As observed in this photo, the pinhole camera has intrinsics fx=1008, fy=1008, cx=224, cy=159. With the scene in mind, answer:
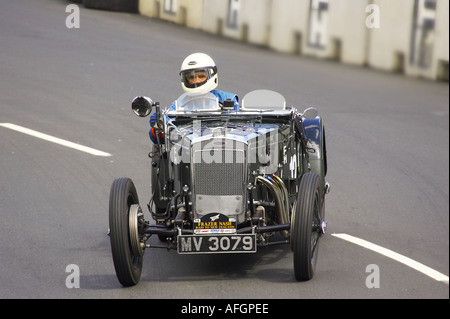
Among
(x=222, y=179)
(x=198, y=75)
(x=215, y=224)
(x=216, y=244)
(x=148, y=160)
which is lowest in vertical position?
(x=148, y=160)

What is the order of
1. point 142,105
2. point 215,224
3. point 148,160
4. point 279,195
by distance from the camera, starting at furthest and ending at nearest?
point 148,160, point 142,105, point 279,195, point 215,224

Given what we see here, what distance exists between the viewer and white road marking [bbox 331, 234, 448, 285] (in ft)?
28.9

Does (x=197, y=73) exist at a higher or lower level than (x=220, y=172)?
Result: higher

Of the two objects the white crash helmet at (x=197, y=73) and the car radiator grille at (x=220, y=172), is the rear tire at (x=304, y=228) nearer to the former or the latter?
the car radiator grille at (x=220, y=172)

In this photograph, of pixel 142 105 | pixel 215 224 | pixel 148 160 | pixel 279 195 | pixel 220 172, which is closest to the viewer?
pixel 215 224

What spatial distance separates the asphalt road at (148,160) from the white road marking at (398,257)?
0.24ft

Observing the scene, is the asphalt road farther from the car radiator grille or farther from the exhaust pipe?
the car radiator grille

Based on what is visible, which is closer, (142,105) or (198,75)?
(142,105)

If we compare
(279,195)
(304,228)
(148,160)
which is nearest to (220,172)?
(279,195)

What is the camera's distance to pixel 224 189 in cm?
854

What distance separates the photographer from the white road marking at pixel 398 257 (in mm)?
8820

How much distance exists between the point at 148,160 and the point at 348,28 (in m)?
3.90

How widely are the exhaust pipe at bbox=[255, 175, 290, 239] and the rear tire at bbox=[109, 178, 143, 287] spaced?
116 centimetres

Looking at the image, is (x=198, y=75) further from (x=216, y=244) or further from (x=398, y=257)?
(x=398, y=257)
